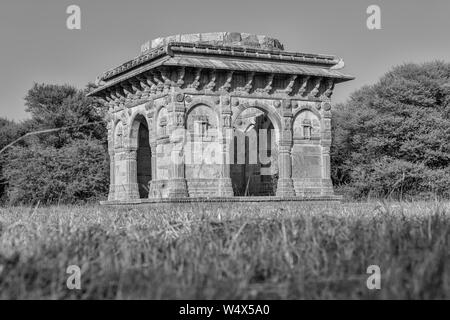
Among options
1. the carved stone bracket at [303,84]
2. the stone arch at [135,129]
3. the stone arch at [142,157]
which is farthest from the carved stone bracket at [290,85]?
the stone arch at [142,157]

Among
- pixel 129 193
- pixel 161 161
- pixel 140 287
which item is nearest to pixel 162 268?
pixel 140 287

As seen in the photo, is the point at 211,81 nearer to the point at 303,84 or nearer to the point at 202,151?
the point at 202,151

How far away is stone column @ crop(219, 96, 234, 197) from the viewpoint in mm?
23250

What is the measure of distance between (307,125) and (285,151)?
1459mm

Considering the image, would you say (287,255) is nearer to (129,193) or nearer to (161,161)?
(161,161)

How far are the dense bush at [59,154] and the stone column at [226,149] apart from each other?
1434 cm

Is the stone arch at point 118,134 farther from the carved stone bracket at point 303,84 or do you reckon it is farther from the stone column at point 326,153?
the stone column at point 326,153

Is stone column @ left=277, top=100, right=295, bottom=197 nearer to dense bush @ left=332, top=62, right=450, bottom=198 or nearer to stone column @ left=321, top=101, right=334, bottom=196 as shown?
stone column @ left=321, top=101, right=334, bottom=196

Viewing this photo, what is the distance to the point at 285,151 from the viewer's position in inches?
995

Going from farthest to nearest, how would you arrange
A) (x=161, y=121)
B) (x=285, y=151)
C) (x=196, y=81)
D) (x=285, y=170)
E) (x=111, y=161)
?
(x=111, y=161) → (x=285, y=151) → (x=285, y=170) → (x=161, y=121) → (x=196, y=81)

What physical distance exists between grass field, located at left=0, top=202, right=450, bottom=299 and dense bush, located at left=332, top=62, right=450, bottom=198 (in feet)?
102

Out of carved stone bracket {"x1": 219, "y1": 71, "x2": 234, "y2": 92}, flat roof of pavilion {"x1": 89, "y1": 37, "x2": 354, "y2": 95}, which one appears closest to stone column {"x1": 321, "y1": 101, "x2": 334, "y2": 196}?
flat roof of pavilion {"x1": 89, "y1": 37, "x2": 354, "y2": 95}

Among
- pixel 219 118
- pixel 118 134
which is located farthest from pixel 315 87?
pixel 118 134
